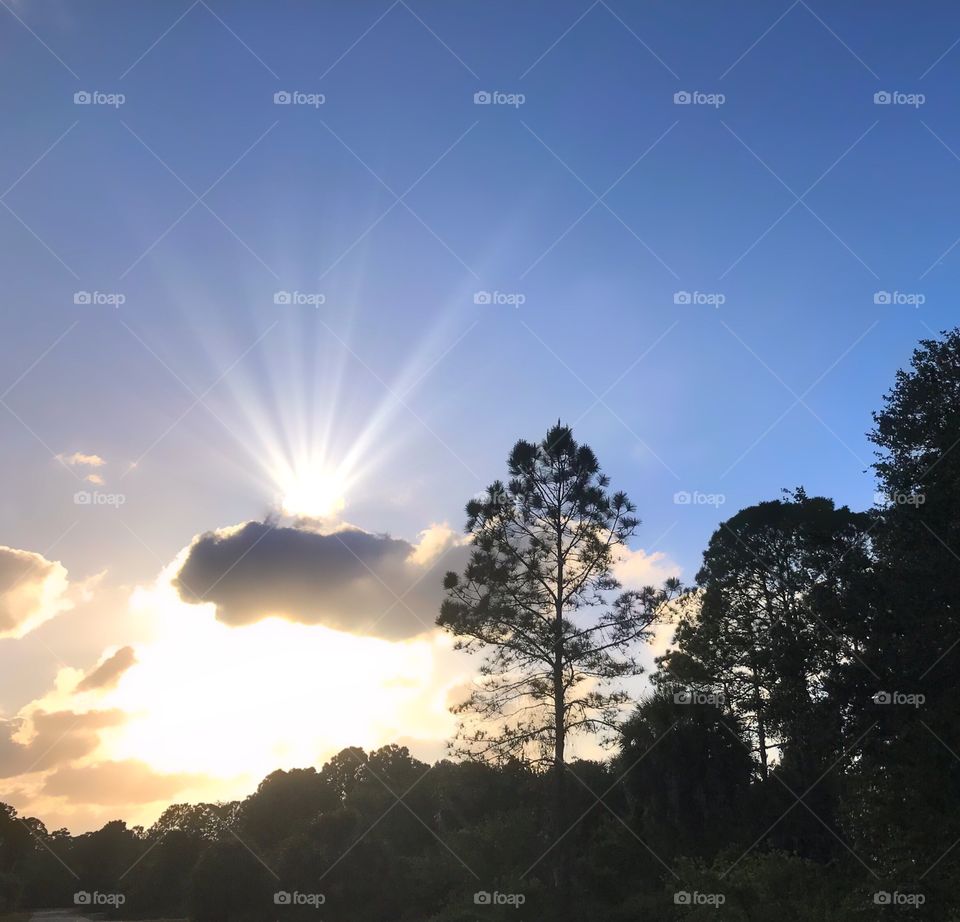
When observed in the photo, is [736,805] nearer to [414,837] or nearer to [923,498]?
[923,498]

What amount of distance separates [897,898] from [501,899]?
50.4 ft

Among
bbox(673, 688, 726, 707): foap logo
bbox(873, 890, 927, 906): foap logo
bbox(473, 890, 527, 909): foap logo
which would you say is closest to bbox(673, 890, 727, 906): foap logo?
bbox(873, 890, 927, 906): foap logo

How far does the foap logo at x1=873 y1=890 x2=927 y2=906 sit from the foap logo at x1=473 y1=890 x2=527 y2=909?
14036 millimetres

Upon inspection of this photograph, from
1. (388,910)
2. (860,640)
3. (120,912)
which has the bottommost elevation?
(120,912)

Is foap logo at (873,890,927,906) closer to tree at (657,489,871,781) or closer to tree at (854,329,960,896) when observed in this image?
tree at (854,329,960,896)

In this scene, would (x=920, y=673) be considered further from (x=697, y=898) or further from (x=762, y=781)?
(x=762, y=781)

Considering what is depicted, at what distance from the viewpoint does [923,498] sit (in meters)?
21.8

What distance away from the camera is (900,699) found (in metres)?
21.0

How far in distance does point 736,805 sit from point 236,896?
105ft

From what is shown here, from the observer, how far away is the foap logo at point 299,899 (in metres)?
44.2

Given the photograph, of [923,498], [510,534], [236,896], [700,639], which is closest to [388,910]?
[236,896]

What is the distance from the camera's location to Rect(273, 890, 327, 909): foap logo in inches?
1742

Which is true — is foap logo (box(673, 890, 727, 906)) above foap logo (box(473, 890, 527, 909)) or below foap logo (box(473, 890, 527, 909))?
above

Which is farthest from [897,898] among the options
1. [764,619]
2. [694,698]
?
[764,619]
